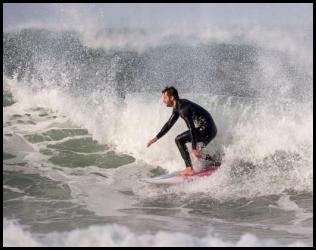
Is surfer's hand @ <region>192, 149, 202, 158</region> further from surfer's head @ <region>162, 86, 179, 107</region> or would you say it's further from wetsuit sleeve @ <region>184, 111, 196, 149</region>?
surfer's head @ <region>162, 86, 179, 107</region>

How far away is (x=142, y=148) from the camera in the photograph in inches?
419

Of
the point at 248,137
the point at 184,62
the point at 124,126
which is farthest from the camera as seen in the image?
the point at 184,62

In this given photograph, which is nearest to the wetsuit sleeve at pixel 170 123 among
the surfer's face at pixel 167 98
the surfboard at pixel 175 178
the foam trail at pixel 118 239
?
the surfer's face at pixel 167 98

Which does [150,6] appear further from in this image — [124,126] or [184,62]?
[124,126]

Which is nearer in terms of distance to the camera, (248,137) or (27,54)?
(248,137)

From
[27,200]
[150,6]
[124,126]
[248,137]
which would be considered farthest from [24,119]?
[150,6]

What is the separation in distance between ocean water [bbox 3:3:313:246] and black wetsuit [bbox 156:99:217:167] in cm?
66

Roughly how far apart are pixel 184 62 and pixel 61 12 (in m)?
3.92

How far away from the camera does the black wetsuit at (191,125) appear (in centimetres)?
827

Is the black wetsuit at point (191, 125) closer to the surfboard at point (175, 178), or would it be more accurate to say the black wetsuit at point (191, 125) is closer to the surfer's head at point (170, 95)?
the surfer's head at point (170, 95)

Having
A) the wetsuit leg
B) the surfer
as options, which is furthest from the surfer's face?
the wetsuit leg

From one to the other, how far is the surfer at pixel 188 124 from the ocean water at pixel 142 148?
60 cm

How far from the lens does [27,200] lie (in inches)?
329

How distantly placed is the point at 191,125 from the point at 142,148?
2588 mm
